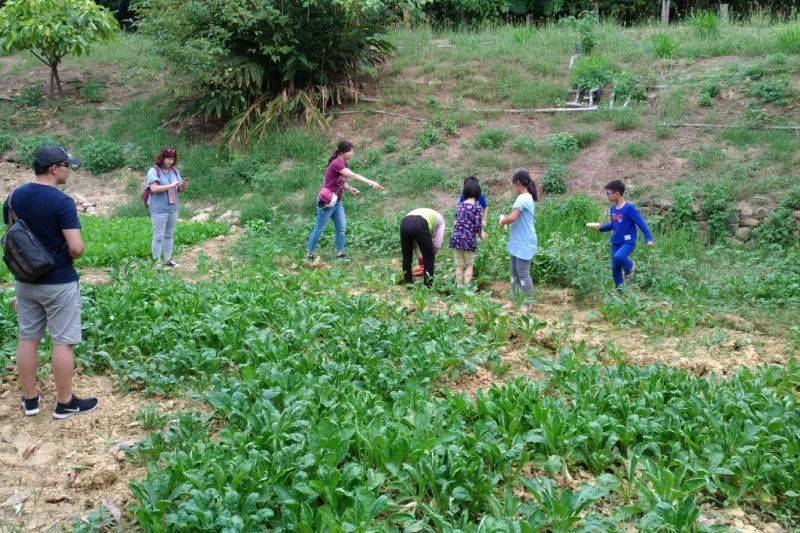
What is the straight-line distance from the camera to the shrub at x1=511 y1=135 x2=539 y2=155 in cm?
1307

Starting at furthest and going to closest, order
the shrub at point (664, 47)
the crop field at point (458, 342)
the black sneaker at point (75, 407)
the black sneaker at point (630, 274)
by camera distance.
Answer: the shrub at point (664, 47) < the black sneaker at point (630, 274) < the black sneaker at point (75, 407) < the crop field at point (458, 342)

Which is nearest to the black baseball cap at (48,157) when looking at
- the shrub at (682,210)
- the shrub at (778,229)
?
the shrub at (682,210)

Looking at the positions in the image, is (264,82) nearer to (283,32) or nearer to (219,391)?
(283,32)

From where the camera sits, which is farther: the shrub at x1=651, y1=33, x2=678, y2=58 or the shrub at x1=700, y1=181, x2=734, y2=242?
the shrub at x1=651, y1=33, x2=678, y2=58

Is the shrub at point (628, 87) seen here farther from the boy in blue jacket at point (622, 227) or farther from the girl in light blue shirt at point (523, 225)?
the girl in light blue shirt at point (523, 225)

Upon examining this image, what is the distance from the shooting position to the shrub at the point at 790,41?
13.9 m

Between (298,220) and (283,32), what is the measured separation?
5.08 metres

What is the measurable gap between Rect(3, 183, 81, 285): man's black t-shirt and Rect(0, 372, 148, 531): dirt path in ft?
3.37

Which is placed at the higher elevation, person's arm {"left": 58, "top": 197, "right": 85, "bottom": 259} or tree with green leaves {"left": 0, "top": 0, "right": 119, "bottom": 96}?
tree with green leaves {"left": 0, "top": 0, "right": 119, "bottom": 96}

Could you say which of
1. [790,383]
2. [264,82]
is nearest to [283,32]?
[264,82]

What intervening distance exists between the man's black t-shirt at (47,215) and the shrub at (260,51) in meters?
9.91

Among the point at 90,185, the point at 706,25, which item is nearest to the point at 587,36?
the point at 706,25

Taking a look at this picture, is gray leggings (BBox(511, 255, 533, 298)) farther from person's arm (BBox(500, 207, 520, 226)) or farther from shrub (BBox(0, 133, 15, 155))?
shrub (BBox(0, 133, 15, 155))

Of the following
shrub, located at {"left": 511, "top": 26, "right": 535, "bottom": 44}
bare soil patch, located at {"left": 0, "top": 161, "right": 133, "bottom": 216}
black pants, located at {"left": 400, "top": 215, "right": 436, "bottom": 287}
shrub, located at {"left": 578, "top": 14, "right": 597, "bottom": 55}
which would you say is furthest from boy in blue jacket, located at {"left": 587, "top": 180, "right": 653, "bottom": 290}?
shrub, located at {"left": 511, "top": 26, "right": 535, "bottom": 44}
